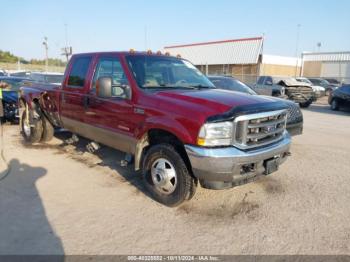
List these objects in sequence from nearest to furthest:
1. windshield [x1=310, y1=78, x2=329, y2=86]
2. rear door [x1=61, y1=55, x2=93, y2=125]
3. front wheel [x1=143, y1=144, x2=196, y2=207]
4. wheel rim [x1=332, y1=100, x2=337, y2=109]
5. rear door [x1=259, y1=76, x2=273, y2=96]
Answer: front wheel [x1=143, y1=144, x2=196, y2=207]
rear door [x1=61, y1=55, x2=93, y2=125]
rear door [x1=259, y1=76, x2=273, y2=96]
wheel rim [x1=332, y1=100, x2=337, y2=109]
windshield [x1=310, y1=78, x2=329, y2=86]

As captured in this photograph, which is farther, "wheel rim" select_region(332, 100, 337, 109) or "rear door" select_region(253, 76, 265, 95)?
"wheel rim" select_region(332, 100, 337, 109)

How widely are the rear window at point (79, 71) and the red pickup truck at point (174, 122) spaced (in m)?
0.02

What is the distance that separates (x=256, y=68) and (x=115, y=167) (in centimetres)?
3240

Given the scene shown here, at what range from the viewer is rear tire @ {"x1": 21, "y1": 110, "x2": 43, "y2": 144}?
23.5 ft

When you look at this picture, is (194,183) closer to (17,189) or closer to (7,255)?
(7,255)

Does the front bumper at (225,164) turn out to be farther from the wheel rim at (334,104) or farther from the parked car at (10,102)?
the wheel rim at (334,104)

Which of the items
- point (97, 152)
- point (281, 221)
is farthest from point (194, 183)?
point (97, 152)

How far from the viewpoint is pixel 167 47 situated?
45844 millimetres

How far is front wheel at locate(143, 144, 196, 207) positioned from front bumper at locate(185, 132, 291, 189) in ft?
0.76

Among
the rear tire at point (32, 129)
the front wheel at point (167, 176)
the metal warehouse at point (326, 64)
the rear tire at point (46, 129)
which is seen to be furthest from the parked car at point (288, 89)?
the metal warehouse at point (326, 64)

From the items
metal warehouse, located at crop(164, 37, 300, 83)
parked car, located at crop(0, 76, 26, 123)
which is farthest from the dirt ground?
metal warehouse, located at crop(164, 37, 300, 83)

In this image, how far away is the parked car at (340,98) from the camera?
53.8 feet

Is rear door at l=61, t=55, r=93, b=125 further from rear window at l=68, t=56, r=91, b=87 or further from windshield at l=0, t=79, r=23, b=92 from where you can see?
windshield at l=0, t=79, r=23, b=92

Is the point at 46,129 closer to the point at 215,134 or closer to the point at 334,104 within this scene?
the point at 215,134
